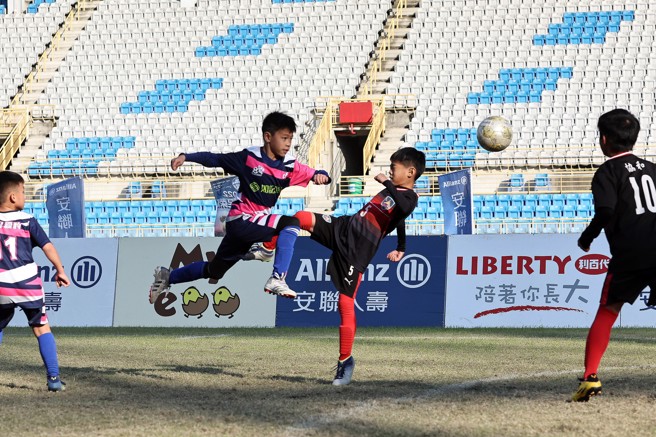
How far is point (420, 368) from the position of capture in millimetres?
9539

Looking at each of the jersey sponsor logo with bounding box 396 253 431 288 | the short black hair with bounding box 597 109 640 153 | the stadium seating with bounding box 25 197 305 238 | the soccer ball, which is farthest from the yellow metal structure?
the short black hair with bounding box 597 109 640 153

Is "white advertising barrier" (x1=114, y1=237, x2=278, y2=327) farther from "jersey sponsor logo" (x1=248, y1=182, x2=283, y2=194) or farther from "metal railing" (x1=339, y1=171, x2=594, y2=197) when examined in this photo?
"metal railing" (x1=339, y1=171, x2=594, y2=197)

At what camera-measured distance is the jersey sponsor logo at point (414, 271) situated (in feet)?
55.9

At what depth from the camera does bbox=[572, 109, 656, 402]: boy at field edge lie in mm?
6562

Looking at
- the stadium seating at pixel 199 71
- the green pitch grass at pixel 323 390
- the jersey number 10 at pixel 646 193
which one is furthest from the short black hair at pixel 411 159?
the stadium seating at pixel 199 71

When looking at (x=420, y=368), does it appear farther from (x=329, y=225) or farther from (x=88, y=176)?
(x=88, y=176)

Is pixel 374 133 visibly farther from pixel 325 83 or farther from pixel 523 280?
pixel 523 280

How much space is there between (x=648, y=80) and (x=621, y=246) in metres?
25.5

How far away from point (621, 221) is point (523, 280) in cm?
1017

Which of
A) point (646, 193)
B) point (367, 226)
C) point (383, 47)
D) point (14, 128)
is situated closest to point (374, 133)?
point (383, 47)

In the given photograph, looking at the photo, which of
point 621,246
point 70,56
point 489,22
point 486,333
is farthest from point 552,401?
point 70,56

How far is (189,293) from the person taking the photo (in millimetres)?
17688

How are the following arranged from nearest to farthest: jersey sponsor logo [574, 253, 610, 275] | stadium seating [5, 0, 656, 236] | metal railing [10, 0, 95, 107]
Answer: jersey sponsor logo [574, 253, 610, 275]
stadium seating [5, 0, 656, 236]
metal railing [10, 0, 95, 107]

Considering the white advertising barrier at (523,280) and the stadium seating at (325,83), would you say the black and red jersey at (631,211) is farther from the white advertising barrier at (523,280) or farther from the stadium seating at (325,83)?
the stadium seating at (325,83)
